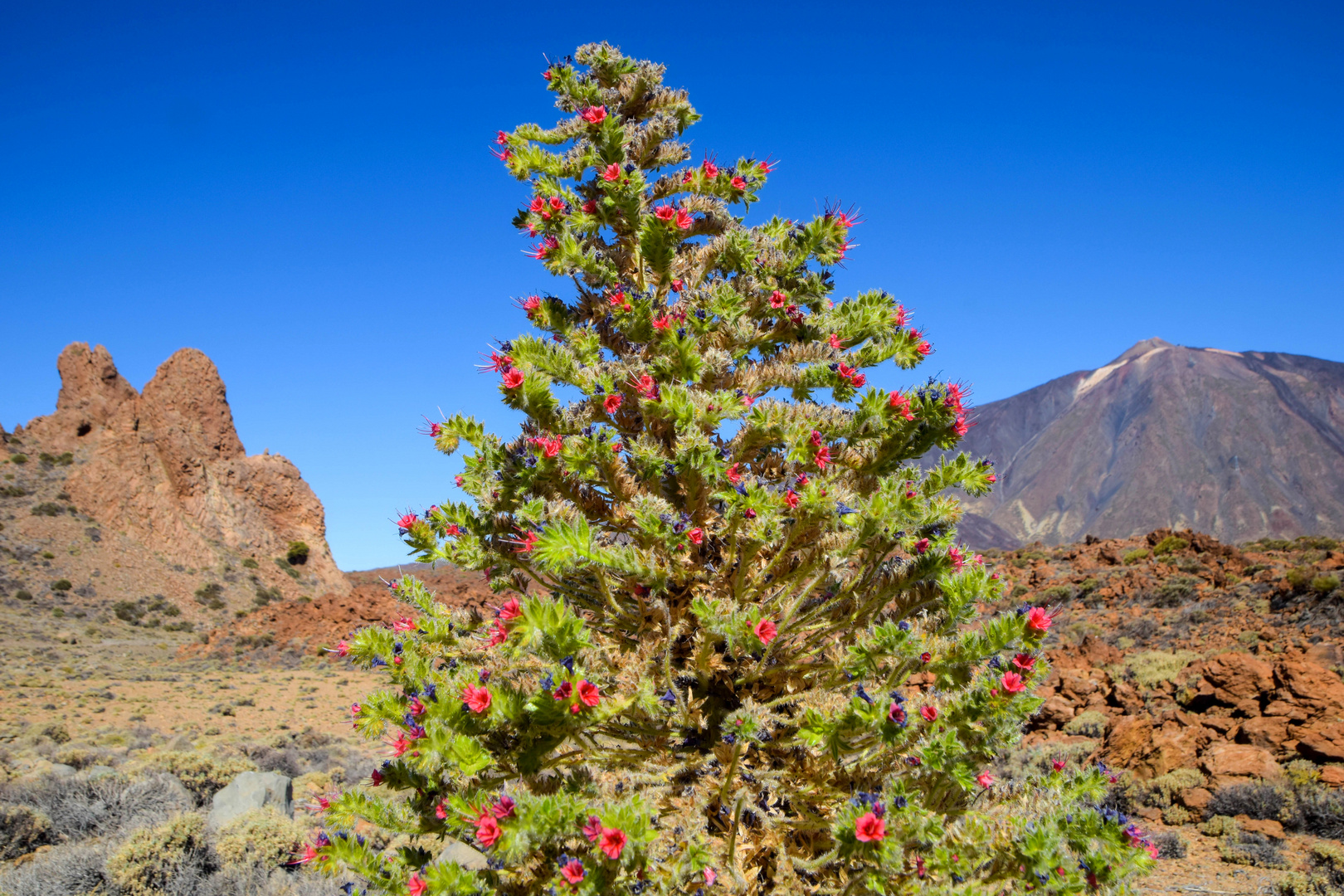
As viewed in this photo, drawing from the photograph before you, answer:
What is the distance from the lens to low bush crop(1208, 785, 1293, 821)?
26.6 feet

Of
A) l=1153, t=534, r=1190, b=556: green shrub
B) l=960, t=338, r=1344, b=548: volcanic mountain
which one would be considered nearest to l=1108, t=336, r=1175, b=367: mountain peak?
l=960, t=338, r=1344, b=548: volcanic mountain

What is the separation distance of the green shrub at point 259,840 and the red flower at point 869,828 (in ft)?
24.6

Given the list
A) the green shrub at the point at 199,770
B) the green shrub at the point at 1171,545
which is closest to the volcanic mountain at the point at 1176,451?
the green shrub at the point at 1171,545

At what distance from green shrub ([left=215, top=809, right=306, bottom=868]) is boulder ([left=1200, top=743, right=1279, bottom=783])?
10.9m

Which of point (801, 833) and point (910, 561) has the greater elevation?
point (910, 561)

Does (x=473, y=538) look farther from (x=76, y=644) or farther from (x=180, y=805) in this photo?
(x=76, y=644)

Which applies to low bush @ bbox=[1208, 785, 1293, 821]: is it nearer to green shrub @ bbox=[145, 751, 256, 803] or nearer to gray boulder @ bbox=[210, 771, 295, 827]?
gray boulder @ bbox=[210, 771, 295, 827]

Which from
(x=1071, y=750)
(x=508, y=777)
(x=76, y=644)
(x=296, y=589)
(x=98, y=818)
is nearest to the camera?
(x=508, y=777)

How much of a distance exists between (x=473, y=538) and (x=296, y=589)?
153 feet

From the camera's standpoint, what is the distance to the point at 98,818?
8977 millimetres

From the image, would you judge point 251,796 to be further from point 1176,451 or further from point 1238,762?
point 1176,451

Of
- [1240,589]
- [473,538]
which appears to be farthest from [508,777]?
[1240,589]

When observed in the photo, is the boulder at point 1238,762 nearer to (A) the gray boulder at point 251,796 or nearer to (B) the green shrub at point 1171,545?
(A) the gray boulder at point 251,796

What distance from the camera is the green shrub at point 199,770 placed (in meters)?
10.8
